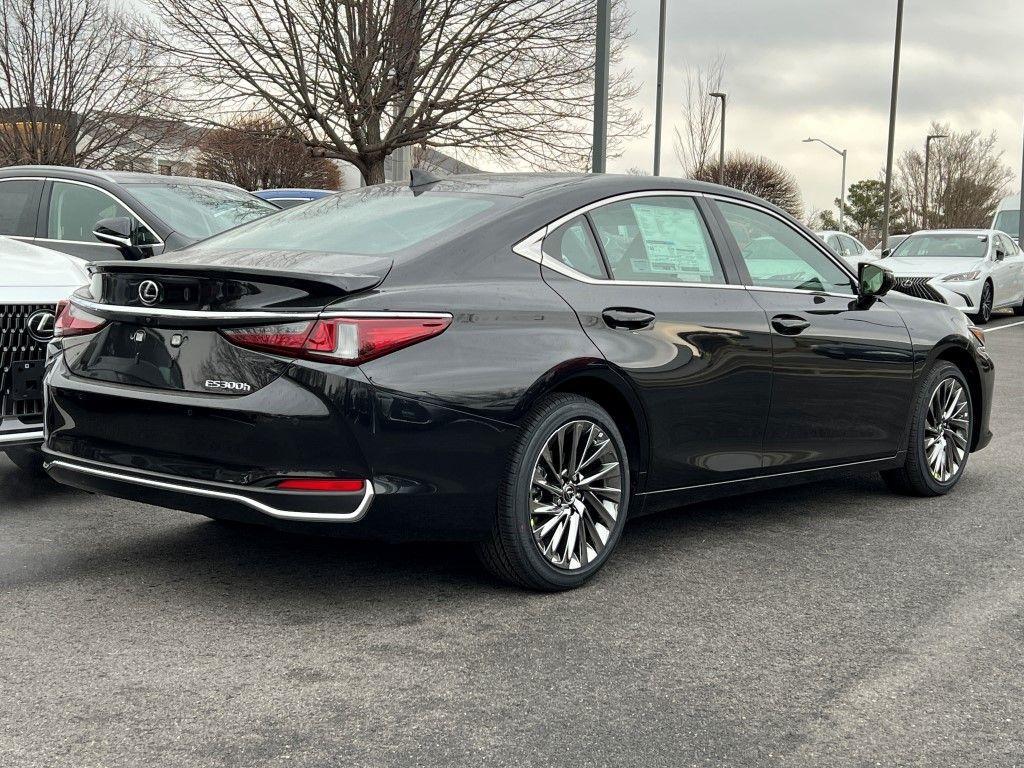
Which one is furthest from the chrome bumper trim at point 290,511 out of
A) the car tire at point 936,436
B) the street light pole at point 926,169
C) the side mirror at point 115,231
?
the street light pole at point 926,169

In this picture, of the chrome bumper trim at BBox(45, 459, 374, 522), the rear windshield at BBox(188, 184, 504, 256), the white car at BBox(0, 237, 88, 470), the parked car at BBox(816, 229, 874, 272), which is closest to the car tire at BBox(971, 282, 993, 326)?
the parked car at BBox(816, 229, 874, 272)

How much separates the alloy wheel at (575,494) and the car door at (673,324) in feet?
0.81

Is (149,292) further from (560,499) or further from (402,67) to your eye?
(402,67)

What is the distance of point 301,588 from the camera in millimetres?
4461

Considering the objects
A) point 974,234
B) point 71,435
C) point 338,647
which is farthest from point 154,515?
point 974,234

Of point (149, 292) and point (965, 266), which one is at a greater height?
point (965, 266)

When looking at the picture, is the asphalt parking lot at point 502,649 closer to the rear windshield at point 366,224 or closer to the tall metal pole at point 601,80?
the rear windshield at point 366,224

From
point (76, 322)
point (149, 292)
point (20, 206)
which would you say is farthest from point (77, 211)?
point (149, 292)

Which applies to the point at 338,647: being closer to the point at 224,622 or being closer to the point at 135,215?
the point at 224,622

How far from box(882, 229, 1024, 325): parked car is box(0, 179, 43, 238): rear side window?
13.7 m

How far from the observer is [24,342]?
5.77m

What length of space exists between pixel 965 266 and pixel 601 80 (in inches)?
354

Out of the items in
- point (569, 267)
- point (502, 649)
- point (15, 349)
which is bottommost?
point (502, 649)

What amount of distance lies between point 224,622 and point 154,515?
1.69 m
